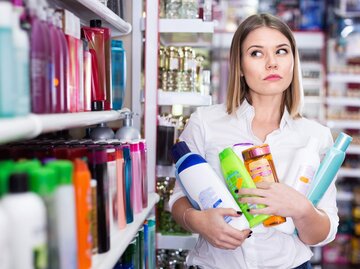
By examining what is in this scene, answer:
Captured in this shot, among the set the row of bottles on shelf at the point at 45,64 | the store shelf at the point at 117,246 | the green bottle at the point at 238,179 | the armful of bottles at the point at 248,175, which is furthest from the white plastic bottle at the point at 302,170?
the row of bottles on shelf at the point at 45,64

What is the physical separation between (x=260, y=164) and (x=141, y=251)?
0.69m

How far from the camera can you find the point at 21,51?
89 centimetres

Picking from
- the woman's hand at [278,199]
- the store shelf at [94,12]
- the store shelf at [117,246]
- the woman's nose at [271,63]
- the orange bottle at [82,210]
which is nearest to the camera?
the orange bottle at [82,210]

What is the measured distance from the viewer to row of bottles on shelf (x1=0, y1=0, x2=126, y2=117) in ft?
2.77

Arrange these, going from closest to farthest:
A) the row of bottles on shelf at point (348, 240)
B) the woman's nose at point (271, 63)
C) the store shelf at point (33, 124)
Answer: the store shelf at point (33, 124) < the woman's nose at point (271, 63) < the row of bottles on shelf at point (348, 240)

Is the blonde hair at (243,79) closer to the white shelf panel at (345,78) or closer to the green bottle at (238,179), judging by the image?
the green bottle at (238,179)

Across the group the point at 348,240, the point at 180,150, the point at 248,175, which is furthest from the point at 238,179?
the point at 348,240

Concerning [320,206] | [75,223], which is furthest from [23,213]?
[320,206]

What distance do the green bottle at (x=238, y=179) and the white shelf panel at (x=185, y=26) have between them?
107 centimetres

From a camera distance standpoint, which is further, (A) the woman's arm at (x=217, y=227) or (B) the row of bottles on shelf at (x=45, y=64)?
(A) the woman's arm at (x=217, y=227)

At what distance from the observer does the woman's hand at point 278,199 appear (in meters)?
1.46

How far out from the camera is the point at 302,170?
5.14ft

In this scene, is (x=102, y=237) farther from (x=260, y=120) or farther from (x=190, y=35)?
(x=190, y=35)

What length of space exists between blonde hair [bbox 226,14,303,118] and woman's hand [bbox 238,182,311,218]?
1.42 feet
